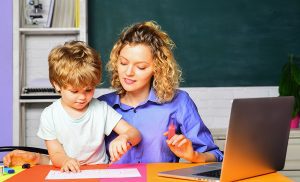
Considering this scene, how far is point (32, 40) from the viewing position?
4426mm

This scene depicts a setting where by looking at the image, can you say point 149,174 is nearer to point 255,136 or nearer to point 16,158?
point 255,136

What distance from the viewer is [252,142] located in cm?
190

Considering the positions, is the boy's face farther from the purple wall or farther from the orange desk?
the purple wall

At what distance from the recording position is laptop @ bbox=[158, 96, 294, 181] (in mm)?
1808

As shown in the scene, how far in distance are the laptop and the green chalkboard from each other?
2.46 m

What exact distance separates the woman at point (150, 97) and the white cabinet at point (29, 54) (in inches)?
61.5

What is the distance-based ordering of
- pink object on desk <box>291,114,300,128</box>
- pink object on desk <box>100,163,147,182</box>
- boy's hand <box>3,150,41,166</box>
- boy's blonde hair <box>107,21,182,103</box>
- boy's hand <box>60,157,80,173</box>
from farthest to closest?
1. pink object on desk <box>291,114,300,128</box>
2. boy's blonde hair <box>107,21,182,103</box>
3. boy's hand <box>3,150,41,166</box>
4. boy's hand <box>60,157,80,173</box>
5. pink object on desk <box>100,163,147,182</box>

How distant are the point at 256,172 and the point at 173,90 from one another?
76 cm

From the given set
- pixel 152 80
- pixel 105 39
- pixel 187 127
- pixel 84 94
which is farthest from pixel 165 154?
pixel 105 39

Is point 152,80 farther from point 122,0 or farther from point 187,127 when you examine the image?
point 122,0

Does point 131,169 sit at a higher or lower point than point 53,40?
lower

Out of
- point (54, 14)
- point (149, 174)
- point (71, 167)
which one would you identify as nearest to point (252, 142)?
point (149, 174)

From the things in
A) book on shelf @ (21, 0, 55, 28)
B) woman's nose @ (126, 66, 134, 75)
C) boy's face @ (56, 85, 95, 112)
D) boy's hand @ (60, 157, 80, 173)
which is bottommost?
boy's hand @ (60, 157, 80, 173)

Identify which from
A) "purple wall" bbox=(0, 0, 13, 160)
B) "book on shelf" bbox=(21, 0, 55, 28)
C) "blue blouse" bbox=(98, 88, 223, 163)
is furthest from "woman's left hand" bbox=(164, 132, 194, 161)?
"purple wall" bbox=(0, 0, 13, 160)
